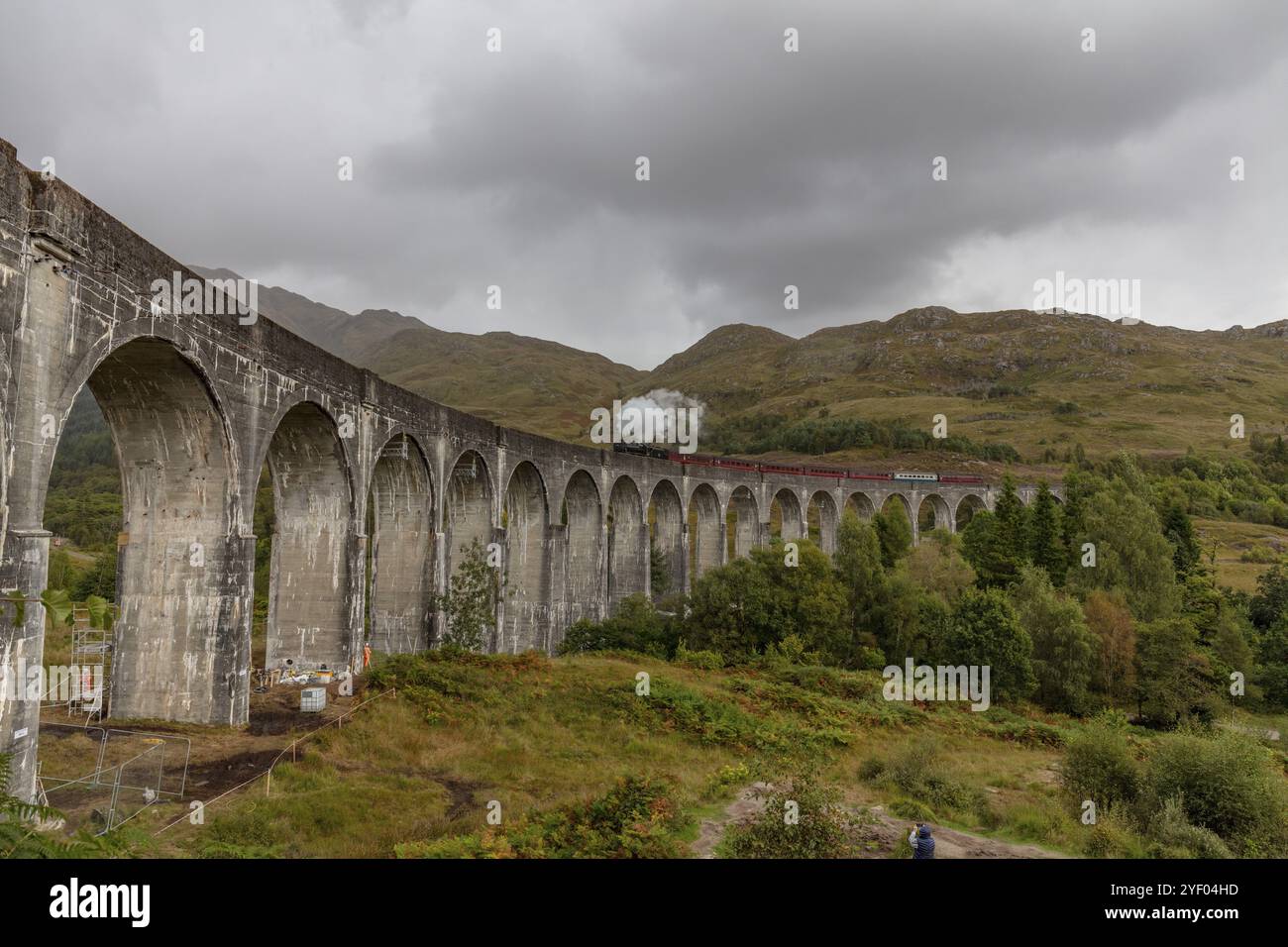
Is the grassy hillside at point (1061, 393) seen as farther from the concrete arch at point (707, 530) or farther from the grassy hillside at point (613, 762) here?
the grassy hillside at point (613, 762)

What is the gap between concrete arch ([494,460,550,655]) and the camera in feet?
108

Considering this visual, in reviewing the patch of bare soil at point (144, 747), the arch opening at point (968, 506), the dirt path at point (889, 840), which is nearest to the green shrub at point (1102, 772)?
the dirt path at point (889, 840)

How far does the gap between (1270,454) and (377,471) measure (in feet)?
399

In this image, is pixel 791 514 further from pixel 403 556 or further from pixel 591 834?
pixel 591 834

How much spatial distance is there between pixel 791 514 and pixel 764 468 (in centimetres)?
712

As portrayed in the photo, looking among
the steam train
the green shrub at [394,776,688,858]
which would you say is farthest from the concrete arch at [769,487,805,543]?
Answer: the green shrub at [394,776,688,858]

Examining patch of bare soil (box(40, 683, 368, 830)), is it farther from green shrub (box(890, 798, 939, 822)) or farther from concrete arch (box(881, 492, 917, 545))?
concrete arch (box(881, 492, 917, 545))

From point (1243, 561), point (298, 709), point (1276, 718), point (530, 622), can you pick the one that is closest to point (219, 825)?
point (298, 709)

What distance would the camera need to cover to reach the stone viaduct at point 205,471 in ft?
33.3

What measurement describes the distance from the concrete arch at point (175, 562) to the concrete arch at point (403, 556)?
8808 mm

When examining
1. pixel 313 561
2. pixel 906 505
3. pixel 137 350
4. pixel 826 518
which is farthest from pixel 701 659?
pixel 906 505

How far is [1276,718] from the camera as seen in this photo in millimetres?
31078

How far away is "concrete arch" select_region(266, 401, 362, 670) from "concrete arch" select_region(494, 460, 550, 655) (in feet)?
41.5
